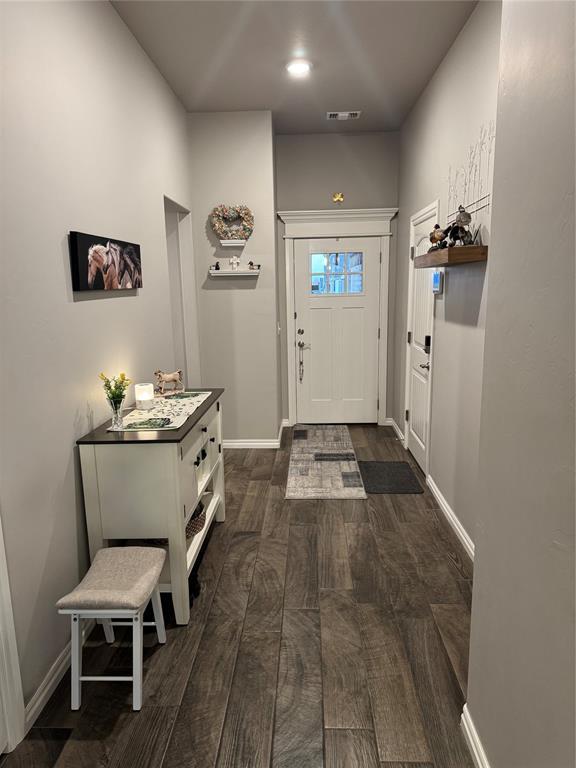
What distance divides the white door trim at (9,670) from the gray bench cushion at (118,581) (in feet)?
0.52

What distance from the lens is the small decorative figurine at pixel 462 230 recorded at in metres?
2.68

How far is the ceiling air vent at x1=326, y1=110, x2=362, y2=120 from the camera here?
166 inches

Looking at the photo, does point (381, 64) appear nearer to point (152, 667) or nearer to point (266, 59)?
point (266, 59)

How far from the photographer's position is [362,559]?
109 inches

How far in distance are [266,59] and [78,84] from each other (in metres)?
1.50

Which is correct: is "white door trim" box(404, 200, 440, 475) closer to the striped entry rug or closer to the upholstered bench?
the striped entry rug

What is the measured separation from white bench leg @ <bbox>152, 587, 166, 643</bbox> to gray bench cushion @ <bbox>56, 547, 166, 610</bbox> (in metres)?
0.20

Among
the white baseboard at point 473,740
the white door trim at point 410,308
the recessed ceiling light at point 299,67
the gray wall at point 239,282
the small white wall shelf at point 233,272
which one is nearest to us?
the white baseboard at point 473,740

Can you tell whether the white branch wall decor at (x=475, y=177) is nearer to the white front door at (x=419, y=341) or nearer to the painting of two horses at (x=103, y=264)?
the white front door at (x=419, y=341)

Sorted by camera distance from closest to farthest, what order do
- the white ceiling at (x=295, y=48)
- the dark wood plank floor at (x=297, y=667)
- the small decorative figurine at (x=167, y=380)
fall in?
1. the dark wood plank floor at (x=297, y=667)
2. the white ceiling at (x=295, y=48)
3. the small decorative figurine at (x=167, y=380)

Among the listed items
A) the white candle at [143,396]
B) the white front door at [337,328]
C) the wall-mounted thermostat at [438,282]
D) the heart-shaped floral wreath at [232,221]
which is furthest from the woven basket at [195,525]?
the white front door at [337,328]

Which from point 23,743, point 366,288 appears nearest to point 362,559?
point 23,743

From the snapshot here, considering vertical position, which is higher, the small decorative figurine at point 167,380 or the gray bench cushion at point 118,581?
the small decorative figurine at point 167,380

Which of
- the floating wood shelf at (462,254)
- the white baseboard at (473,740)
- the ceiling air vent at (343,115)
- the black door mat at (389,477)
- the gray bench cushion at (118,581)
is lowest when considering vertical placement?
the black door mat at (389,477)
